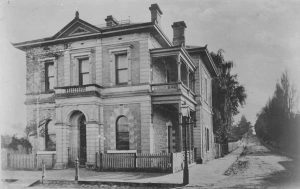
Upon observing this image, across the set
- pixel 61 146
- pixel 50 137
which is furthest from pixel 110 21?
pixel 61 146

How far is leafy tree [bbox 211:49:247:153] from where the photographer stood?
36219 mm

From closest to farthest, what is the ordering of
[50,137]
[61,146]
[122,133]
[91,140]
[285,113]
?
[91,140] → [61,146] → [122,133] → [50,137] → [285,113]

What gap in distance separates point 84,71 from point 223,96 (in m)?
20.4

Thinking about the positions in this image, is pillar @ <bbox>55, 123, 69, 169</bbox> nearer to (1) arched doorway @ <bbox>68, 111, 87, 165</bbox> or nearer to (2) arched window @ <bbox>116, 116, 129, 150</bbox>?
(1) arched doorway @ <bbox>68, 111, 87, 165</bbox>

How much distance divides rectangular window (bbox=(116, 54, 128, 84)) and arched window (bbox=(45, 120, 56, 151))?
16.5 feet

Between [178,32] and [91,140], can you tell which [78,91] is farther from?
[178,32]

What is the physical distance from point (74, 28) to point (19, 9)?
673 centimetres

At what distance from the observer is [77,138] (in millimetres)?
19812

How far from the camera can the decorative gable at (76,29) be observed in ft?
65.2

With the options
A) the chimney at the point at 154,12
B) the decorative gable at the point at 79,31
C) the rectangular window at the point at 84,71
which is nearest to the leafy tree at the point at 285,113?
the chimney at the point at 154,12

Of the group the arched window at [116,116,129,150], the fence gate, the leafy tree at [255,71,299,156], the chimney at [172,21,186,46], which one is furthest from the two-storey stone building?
the leafy tree at [255,71,299,156]

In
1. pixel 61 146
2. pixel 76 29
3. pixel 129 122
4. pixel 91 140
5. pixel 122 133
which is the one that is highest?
pixel 76 29

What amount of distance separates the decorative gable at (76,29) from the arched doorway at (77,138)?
4.68 meters

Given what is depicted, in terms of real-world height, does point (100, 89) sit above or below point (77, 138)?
above
